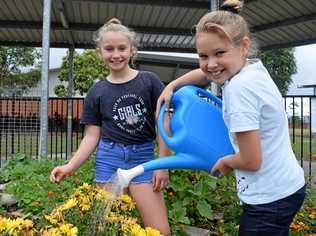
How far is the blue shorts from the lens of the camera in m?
2.66

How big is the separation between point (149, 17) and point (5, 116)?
3.13 metres

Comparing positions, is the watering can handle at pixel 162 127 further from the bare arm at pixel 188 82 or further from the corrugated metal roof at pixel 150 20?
the corrugated metal roof at pixel 150 20

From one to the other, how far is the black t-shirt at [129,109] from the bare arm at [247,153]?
920 mm

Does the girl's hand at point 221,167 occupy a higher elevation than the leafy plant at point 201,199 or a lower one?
higher

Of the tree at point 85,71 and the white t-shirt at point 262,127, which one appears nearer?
the white t-shirt at point 262,127

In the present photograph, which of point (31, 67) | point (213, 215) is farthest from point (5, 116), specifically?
point (31, 67)

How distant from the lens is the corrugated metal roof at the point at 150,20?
795 centimetres

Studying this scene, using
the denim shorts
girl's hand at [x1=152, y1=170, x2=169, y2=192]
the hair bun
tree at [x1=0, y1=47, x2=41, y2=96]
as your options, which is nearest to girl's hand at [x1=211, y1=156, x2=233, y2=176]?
the denim shorts

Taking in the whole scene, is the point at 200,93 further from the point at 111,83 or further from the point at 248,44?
the point at 111,83

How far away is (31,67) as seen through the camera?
36.7 meters

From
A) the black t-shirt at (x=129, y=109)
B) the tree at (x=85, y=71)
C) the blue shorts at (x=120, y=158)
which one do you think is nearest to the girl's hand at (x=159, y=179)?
the blue shorts at (x=120, y=158)

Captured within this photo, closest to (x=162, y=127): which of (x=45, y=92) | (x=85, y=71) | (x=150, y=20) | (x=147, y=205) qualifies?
(x=147, y=205)

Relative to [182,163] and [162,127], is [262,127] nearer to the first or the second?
[182,163]

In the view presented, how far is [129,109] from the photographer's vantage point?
2693 mm
